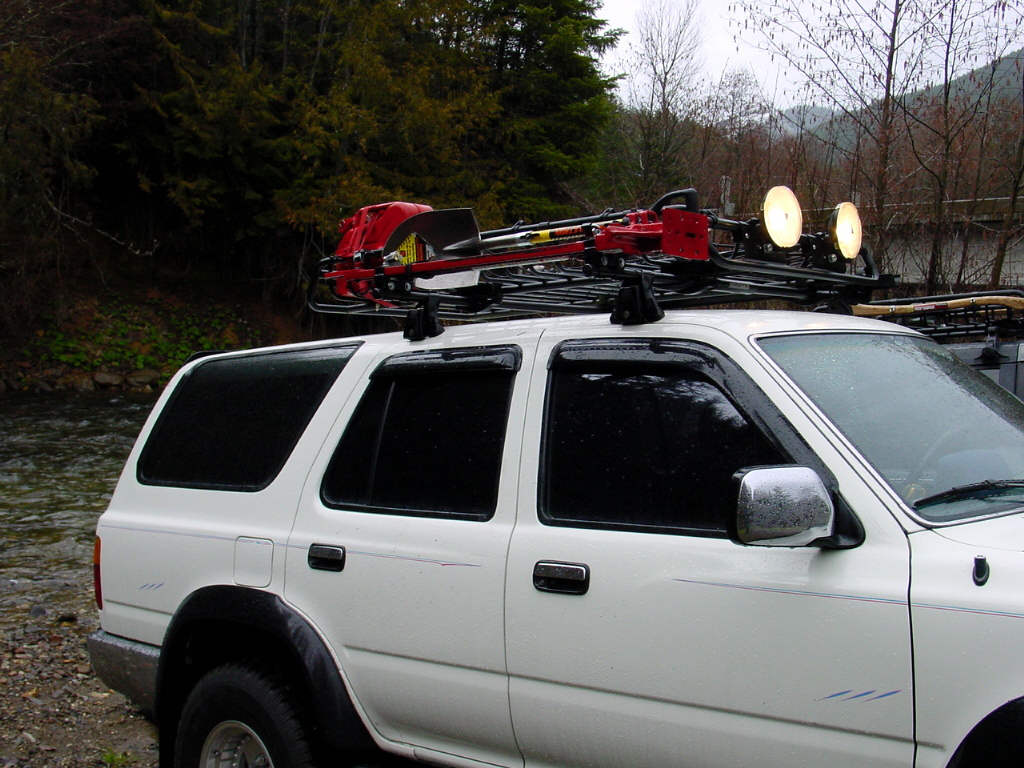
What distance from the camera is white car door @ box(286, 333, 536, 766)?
9.47 ft

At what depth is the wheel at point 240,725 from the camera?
3182 millimetres

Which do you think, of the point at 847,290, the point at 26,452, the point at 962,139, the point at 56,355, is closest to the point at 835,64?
the point at 962,139

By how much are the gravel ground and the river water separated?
23.6 inches

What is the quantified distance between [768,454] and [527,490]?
0.75 m

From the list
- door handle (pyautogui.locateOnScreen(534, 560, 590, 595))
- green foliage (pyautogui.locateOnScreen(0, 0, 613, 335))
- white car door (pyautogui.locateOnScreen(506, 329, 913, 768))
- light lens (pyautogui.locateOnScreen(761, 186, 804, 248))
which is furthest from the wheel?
green foliage (pyautogui.locateOnScreen(0, 0, 613, 335))

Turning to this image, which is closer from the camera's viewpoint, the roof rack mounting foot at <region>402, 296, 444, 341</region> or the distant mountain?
the roof rack mounting foot at <region>402, 296, 444, 341</region>

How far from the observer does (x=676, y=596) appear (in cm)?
247

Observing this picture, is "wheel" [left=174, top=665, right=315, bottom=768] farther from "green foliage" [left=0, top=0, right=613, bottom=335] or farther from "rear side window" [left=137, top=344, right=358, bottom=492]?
"green foliage" [left=0, top=0, right=613, bottom=335]

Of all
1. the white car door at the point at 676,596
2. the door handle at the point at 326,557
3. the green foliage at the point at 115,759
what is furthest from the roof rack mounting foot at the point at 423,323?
the green foliage at the point at 115,759

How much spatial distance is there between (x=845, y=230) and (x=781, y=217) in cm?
41

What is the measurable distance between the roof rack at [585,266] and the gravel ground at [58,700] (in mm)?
2540

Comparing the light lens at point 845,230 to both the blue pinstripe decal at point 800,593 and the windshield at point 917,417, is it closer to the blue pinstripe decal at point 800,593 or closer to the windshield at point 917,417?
the windshield at point 917,417

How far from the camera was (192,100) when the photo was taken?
83.5 ft

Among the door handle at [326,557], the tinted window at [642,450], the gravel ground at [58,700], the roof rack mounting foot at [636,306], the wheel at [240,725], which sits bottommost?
the gravel ground at [58,700]
